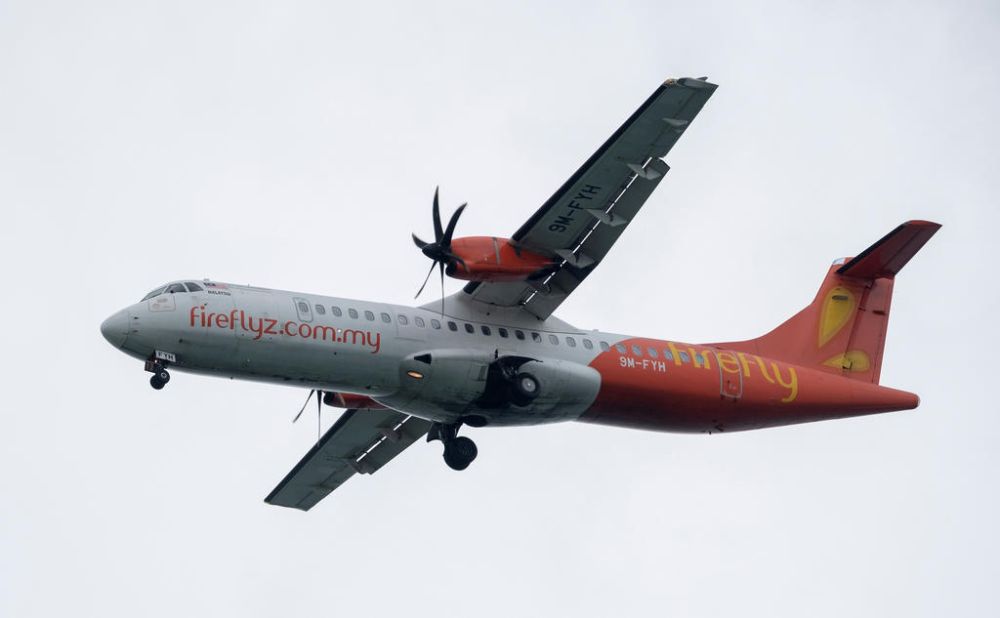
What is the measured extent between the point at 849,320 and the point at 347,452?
31.5 ft

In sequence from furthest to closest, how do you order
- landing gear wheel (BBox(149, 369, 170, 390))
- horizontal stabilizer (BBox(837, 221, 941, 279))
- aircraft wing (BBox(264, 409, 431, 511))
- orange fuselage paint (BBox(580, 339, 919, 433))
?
aircraft wing (BBox(264, 409, 431, 511)) → horizontal stabilizer (BBox(837, 221, 941, 279)) → orange fuselage paint (BBox(580, 339, 919, 433)) → landing gear wheel (BBox(149, 369, 170, 390))

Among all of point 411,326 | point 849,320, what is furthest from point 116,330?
point 849,320

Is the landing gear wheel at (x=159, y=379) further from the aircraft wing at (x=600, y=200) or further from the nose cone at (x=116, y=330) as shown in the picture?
the aircraft wing at (x=600, y=200)

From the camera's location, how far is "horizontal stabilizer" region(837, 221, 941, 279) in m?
26.2

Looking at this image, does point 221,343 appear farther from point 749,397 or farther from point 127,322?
point 749,397

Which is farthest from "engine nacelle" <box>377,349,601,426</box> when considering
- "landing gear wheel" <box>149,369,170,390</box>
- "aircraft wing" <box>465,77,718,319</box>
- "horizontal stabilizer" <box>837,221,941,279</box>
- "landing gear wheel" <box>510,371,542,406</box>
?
"horizontal stabilizer" <box>837,221,941,279</box>

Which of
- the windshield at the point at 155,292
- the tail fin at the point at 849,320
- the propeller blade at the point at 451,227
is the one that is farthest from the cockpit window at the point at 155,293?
the tail fin at the point at 849,320

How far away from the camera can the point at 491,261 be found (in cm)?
2314

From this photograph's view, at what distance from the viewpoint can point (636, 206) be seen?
77.6 ft

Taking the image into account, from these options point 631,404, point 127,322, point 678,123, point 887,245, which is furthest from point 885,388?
point 127,322

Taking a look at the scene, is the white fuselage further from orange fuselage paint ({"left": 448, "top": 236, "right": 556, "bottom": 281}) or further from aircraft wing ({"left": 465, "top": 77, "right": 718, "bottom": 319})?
orange fuselage paint ({"left": 448, "top": 236, "right": 556, "bottom": 281})

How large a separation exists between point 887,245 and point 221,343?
1242 cm

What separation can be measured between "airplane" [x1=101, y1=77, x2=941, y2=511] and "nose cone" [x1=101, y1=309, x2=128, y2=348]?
0.07ft

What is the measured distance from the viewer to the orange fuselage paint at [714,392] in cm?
2472
